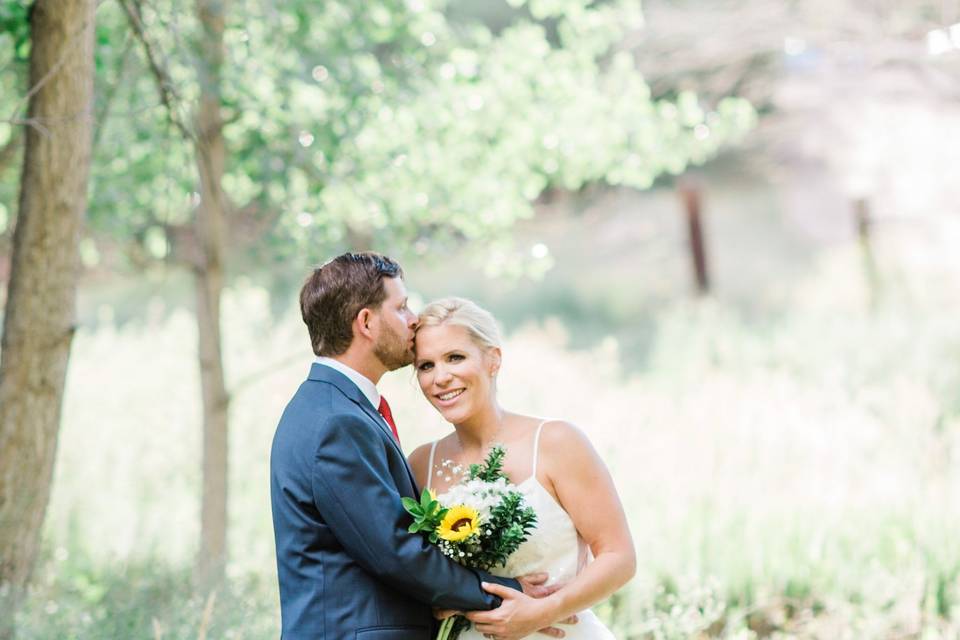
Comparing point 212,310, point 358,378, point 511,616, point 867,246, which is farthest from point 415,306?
point 511,616

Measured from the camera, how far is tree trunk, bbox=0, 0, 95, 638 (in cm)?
468

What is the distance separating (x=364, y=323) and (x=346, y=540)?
0.67 metres

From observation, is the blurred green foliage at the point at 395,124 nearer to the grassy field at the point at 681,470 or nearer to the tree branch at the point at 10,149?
the tree branch at the point at 10,149

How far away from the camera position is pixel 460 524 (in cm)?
304

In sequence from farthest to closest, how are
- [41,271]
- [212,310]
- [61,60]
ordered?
[212,310] < [41,271] < [61,60]

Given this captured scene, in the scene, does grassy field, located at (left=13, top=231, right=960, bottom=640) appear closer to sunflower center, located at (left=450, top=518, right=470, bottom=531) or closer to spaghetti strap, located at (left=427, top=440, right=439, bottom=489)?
spaghetti strap, located at (left=427, top=440, right=439, bottom=489)

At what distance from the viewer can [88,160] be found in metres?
4.80

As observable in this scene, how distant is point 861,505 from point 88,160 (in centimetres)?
561

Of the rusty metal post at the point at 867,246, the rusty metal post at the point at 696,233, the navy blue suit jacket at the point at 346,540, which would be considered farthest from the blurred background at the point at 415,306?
the rusty metal post at the point at 696,233

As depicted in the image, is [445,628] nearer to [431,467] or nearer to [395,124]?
[431,467]

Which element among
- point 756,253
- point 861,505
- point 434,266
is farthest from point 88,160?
point 756,253

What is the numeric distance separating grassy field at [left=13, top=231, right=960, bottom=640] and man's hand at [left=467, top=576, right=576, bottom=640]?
3.61ft

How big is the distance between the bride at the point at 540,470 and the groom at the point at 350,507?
0.72ft

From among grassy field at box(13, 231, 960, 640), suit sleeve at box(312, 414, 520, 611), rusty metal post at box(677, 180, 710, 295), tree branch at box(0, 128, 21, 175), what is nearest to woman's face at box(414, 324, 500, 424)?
suit sleeve at box(312, 414, 520, 611)
